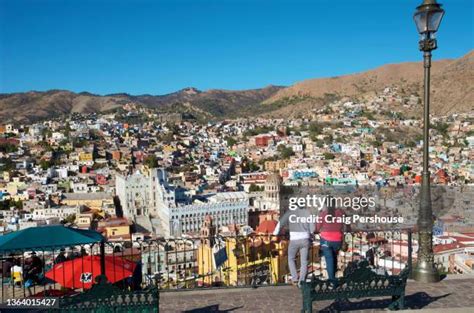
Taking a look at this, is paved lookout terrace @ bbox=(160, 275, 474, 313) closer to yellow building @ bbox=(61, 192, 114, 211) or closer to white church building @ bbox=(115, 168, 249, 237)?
white church building @ bbox=(115, 168, 249, 237)

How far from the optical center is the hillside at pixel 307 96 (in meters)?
76.6

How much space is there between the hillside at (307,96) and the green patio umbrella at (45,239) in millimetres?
74179

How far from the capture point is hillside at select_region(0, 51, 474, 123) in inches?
3017

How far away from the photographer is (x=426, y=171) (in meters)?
4.51

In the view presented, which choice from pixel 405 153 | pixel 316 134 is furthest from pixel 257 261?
pixel 316 134

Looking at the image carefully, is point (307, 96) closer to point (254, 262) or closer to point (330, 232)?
point (254, 262)

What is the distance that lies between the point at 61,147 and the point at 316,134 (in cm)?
3142

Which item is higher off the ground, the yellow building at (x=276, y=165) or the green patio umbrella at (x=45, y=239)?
the green patio umbrella at (x=45, y=239)

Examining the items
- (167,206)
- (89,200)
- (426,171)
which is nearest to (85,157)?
(89,200)

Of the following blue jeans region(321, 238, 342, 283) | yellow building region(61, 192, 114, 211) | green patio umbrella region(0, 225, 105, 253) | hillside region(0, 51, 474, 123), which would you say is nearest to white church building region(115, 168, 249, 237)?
yellow building region(61, 192, 114, 211)

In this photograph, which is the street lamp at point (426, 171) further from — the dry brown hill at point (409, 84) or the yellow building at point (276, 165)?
the dry brown hill at point (409, 84)

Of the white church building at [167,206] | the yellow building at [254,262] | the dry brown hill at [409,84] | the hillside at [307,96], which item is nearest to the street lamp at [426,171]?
the yellow building at [254,262]

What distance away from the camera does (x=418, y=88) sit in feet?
297

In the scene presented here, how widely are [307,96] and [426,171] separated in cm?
10335
